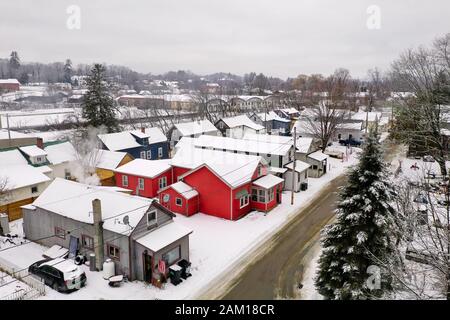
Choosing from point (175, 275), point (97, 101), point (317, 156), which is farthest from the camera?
point (97, 101)

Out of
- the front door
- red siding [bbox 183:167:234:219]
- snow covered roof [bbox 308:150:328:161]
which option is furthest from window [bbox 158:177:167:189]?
snow covered roof [bbox 308:150:328:161]

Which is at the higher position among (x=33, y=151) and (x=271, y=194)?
(x=33, y=151)

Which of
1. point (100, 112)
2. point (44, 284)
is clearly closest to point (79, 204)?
point (44, 284)

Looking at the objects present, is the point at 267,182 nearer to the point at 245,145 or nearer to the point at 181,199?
the point at 181,199

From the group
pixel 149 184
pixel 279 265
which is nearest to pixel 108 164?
pixel 149 184

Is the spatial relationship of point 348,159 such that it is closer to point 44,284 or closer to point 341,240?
point 341,240

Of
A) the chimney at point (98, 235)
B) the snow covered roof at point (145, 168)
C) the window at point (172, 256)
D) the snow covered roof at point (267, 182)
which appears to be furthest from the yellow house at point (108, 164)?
the window at point (172, 256)

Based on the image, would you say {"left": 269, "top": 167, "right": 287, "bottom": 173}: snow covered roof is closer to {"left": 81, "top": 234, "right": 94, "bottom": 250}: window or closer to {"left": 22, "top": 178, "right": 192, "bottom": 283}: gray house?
{"left": 22, "top": 178, "right": 192, "bottom": 283}: gray house
